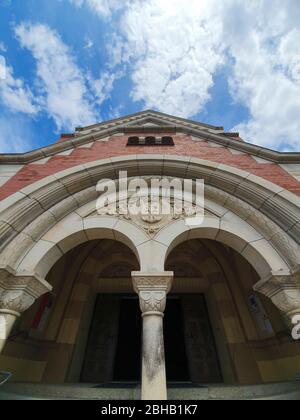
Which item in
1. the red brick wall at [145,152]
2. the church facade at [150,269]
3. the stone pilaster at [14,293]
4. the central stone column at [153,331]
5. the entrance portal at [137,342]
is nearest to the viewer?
the central stone column at [153,331]

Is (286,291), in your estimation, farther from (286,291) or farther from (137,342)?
(137,342)

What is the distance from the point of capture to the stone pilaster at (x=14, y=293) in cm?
323

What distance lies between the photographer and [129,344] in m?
5.82

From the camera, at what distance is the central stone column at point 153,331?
108 inches

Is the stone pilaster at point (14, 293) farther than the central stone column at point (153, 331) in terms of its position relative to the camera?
Yes

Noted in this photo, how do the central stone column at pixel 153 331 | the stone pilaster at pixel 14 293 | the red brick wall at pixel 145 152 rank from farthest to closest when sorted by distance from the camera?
the red brick wall at pixel 145 152, the stone pilaster at pixel 14 293, the central stone column at pixel 153 331

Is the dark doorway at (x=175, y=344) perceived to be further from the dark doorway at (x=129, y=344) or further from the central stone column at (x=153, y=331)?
the central stone column at (x=153, y=331)

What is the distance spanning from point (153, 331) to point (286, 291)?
2068 mm

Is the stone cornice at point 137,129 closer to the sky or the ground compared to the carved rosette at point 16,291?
closer to the sky

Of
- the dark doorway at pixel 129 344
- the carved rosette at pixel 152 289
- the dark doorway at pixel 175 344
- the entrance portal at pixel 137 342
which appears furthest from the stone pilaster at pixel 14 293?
the dark doorway at pixel 175 344

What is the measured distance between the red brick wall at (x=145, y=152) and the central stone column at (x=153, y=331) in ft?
10.0

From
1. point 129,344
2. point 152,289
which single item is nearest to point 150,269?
point 152,289

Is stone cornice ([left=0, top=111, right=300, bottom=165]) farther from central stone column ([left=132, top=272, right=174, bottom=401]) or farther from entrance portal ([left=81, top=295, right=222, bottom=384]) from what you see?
entrance portal ([left=81, top=295, right=222, bottom=384])

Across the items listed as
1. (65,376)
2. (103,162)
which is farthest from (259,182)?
(65,376)
